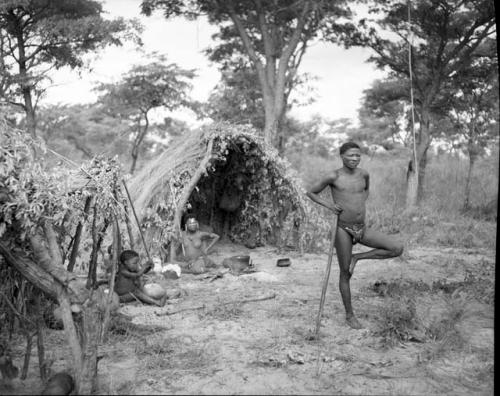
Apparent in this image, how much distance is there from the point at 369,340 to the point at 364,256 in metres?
0.78

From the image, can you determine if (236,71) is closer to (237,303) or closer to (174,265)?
(174,265)

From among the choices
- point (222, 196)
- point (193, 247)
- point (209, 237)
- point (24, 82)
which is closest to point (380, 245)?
point (193, 247)

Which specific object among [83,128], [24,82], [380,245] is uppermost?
[83,128]

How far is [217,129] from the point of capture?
851cm

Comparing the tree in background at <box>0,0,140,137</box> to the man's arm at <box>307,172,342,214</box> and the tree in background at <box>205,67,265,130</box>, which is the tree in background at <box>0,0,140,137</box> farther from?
the man's arm at <box>307,172,342,214</box>

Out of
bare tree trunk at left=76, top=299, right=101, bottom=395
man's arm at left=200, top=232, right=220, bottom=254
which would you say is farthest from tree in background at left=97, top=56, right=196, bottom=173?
bare tree trunk at left=76, top=299, right=101, bottom=395

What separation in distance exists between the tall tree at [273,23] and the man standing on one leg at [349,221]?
9346mm

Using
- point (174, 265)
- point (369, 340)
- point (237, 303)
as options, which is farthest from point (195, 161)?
point (369, 340)

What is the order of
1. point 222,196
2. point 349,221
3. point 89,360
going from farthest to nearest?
point 222,196
point 349,221
point 89,360

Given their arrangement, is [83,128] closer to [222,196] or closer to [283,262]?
[222,196]

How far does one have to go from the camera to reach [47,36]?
13.8 m

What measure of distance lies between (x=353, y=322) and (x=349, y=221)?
37.8 inches

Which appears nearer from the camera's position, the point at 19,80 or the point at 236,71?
the point at 19,80

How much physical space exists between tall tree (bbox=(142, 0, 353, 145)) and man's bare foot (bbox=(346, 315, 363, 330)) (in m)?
9.61
